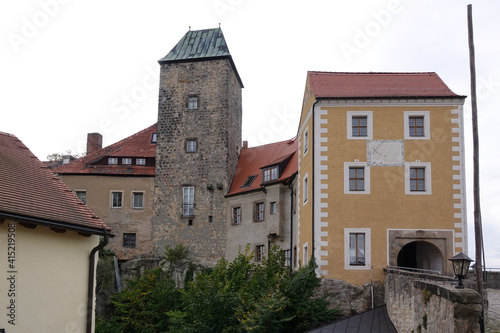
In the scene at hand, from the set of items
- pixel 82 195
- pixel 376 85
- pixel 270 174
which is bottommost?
pixel 82 195

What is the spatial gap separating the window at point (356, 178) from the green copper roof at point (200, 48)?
18.5 meters

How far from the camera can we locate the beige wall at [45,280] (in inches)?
568

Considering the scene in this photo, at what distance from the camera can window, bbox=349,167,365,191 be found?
92.5ft

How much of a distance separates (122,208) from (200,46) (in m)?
11.5

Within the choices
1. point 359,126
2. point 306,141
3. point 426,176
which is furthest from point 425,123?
point 306,141

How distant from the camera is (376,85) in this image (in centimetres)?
3039

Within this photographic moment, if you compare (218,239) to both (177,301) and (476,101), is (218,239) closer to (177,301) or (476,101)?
(177,301)

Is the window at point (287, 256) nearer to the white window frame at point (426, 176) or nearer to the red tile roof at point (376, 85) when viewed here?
the red tile roof at point (376, 85)

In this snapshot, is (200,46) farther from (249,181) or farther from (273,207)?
(273,207)

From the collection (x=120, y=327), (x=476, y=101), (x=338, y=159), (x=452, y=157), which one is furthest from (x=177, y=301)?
(x=476, y=101)

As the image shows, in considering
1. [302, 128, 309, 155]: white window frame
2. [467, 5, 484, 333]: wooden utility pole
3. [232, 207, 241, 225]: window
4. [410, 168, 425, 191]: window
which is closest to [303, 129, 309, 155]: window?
[302, 128, 309, 155]: white window frame

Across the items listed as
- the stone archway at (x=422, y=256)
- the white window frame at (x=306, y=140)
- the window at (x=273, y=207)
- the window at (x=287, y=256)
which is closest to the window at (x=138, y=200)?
the window at (x=273, y=207)

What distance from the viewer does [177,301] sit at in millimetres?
37906

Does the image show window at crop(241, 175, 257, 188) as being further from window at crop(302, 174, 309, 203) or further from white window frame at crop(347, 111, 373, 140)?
white window frame at crop(347, 111, 373, 140)
